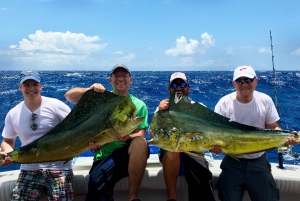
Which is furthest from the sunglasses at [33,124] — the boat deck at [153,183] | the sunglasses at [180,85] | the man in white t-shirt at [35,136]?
the sunglasses at [180,85]

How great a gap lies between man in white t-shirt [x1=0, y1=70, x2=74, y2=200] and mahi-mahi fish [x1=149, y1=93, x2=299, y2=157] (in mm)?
914

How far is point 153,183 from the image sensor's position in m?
2.85

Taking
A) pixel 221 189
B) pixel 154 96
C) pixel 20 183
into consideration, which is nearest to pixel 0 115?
pixel 154 96

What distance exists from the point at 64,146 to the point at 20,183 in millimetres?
613

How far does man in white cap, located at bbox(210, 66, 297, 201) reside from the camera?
260cm

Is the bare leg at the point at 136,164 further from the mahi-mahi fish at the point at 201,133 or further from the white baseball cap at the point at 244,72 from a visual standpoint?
the white baseball cap at the point at 244,72

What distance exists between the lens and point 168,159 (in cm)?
264

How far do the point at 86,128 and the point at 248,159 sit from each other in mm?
1378

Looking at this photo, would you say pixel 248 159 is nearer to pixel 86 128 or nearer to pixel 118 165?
pixel 118 165

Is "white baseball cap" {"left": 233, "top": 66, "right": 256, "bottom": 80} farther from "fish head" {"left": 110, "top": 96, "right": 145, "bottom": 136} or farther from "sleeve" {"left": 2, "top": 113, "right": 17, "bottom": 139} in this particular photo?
"sleeve" {"left": 2, "top": 113, "right": 17, "bottom": 139}

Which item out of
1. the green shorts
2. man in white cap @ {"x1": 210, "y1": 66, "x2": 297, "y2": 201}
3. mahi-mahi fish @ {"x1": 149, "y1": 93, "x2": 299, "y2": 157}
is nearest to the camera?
mahi-mahi fish @ {"x1": 149, "y1": 93, "x2": 299, "y2": 157}

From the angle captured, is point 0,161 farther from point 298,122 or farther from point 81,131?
point 298,122

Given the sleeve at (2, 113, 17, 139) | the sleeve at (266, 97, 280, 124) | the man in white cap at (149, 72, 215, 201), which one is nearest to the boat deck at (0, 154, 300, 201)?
the man in white cap at (149, 72, 215, 201)

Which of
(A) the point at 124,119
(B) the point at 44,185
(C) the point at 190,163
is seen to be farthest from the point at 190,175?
(B) the point at 44,185
